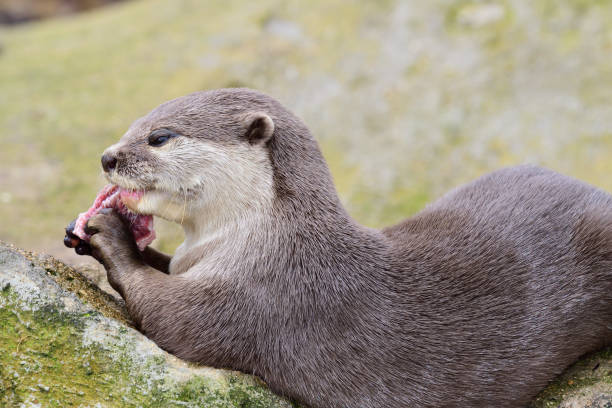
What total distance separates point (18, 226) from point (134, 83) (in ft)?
7.85

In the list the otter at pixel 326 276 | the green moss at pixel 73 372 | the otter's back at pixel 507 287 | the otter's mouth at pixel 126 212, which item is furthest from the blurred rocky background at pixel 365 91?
the green moss at pixel 73 372

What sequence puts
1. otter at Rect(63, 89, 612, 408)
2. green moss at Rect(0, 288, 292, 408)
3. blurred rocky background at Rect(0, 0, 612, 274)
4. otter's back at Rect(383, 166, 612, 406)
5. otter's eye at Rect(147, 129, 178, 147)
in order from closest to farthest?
1. green moss at Rect(0, 288, 292, 408)
2. otter at Rect(63, 89, 612, 408)
3. otter's back at Rect(383, 166, 612, 406)
4. otter's eye at Rect(147, 129, 178, 147)
5. blurred rocky background at Rect(0, 0, 612, 274)

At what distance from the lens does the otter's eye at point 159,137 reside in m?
2.74

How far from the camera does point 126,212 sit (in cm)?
283

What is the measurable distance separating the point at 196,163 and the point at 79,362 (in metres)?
0.88

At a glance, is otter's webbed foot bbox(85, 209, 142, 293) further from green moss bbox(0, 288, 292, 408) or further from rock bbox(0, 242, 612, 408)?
green moss bbox(0, 288, 292, 408)

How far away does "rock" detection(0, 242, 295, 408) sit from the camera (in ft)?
6.89

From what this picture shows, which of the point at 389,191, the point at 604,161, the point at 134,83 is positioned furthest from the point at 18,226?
the point at 604,161

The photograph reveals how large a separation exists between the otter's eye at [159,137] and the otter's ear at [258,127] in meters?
0.29

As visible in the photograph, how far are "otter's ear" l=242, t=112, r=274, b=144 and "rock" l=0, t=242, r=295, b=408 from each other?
86 cm

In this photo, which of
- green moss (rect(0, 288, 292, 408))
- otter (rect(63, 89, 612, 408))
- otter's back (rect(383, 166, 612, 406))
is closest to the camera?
green moss (rect(0, 288, 292, 408))

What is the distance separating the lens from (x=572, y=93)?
645 centimetres

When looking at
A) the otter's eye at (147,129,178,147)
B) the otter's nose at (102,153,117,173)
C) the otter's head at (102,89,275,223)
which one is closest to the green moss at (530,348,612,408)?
the otter's head at (102,89,275,223)

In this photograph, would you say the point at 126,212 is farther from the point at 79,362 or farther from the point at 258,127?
the point at 79,362
